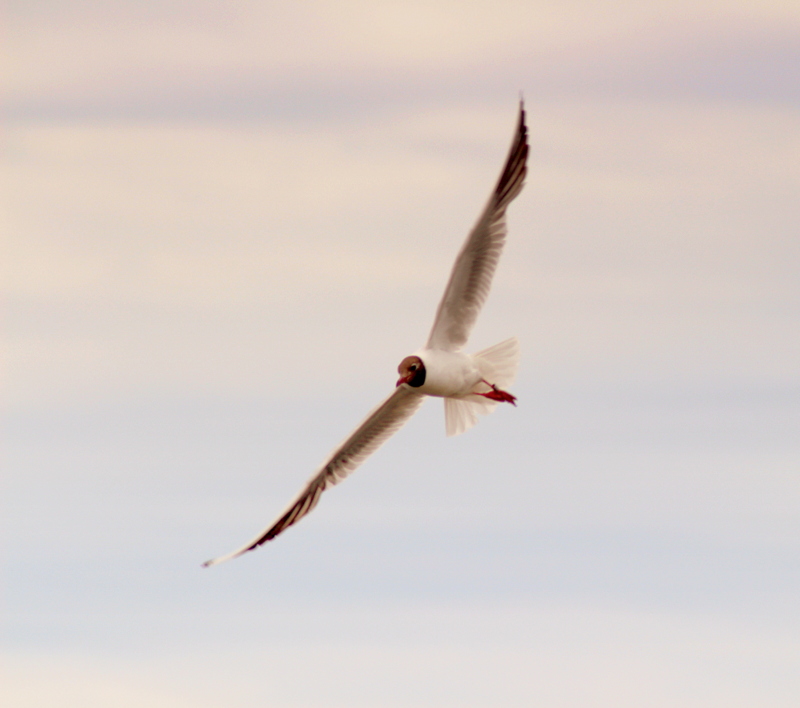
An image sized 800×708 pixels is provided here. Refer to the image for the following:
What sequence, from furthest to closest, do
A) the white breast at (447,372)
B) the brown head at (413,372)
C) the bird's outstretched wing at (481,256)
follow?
the white breast at (447,372) → the brown head at (413,372) → the bird's outstretched wing at (481,256)

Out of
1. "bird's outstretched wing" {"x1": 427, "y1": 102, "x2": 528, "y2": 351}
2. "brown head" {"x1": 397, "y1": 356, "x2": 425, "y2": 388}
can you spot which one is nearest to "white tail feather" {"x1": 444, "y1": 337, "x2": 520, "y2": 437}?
"bird's outstretched wing" {"x1": 427, "y1": 102, "x2": 528, "y2": 351}

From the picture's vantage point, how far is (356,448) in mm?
22562

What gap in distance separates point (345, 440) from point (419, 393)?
1455mm

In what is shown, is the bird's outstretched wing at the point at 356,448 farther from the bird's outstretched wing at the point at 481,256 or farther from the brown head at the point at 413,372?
the bird's outstretched wing at the point at 481,256

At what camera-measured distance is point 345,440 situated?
21984 mm

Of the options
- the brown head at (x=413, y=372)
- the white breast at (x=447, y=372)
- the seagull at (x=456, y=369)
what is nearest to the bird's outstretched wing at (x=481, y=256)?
the seagull at (x=456, y=369)

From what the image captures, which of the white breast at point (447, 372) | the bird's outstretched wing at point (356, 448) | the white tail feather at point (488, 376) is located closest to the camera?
the white breast at point (447, 372)

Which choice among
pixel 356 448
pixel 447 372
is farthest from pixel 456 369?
pixel 356 448

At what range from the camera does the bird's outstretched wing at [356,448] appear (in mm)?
22109

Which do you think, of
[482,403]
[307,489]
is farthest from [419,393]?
[307,489]

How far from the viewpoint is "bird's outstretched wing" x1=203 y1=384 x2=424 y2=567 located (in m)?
22.1

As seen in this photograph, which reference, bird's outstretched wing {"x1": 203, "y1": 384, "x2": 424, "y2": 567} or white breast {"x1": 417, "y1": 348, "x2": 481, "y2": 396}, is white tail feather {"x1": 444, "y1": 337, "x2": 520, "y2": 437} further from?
bird's outstretched wing {"x1": 203, "y1": 384, "x2": 424, "y2": 567}

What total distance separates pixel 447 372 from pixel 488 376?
3.35 ft

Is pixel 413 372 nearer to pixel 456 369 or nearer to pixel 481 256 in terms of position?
pixel 456 369
